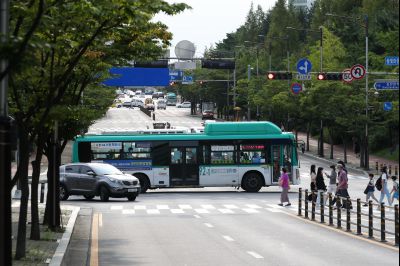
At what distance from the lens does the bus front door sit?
46188 mm

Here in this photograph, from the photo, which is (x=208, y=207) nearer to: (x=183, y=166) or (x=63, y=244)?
(x=183, y=166)

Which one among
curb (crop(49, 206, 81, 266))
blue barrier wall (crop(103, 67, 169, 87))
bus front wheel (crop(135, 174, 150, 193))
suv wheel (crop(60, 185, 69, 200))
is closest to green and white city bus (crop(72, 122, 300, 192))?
bus front wheel (crop(135, 174, 150, 193))

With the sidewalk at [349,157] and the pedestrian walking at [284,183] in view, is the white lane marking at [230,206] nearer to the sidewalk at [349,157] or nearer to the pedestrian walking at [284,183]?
the pedestrian walking at [284,183]

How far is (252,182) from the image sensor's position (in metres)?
46.9

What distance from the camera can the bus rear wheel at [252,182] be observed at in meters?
46.8

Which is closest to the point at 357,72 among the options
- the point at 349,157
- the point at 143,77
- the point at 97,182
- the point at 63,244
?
the point at 97,182

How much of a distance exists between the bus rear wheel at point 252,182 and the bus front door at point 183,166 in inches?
97.0

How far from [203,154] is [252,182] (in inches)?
115

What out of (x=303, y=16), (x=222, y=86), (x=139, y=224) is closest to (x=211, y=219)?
(x=139, y=224)

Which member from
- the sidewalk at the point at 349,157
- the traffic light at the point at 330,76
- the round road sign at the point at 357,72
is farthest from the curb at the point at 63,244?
the sidewalk at the point at 349,157

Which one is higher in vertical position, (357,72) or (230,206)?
(357,72)

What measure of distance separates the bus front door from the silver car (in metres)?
4.85

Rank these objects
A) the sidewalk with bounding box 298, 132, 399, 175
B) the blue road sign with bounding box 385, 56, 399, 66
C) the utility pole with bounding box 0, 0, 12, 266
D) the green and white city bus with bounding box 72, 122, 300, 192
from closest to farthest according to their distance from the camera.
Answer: the utility pole with bounding box 0, 0, 12, 266 < the blue road sign with bounding box 385, 56, 399, 66 < the green and white city bus with bounding box 72, 122, 300, 192 < the sidewalk with bounding box 298, 132, 399, 175

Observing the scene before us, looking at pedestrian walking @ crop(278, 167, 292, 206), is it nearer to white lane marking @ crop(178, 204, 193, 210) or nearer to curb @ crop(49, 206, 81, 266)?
white lane marking @ crop(178, 204, 193, 210)
